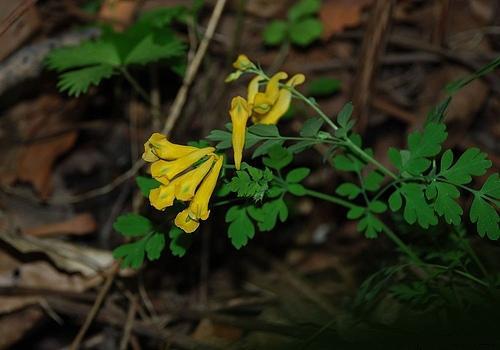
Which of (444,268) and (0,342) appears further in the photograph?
(0,342)

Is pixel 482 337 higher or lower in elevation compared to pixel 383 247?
higher

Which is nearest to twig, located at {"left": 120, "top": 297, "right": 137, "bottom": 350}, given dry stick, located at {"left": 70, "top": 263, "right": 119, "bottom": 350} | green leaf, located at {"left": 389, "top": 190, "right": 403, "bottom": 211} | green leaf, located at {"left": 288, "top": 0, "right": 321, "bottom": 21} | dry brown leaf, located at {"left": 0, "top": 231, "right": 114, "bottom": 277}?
dry stick, located at {"left": 70, "top": 263, "right": 119, "bottom": 350}

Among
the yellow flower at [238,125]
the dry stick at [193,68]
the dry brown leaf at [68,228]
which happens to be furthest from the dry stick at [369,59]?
the yellow flower at [238,125]

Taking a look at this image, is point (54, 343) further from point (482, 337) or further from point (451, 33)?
point (451, 33)

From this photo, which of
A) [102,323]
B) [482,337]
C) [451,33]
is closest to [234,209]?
[482,337]

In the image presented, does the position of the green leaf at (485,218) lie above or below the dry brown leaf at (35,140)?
below

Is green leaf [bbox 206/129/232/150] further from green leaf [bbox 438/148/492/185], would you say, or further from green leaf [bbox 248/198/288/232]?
green leaf [bbox 438/148/492/185]

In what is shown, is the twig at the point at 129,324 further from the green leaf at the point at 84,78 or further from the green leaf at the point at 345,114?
the green leaf at the point at 345,114

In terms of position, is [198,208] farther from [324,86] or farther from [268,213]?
[324,86]

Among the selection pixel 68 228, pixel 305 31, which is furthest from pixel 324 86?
pixel 68 228
